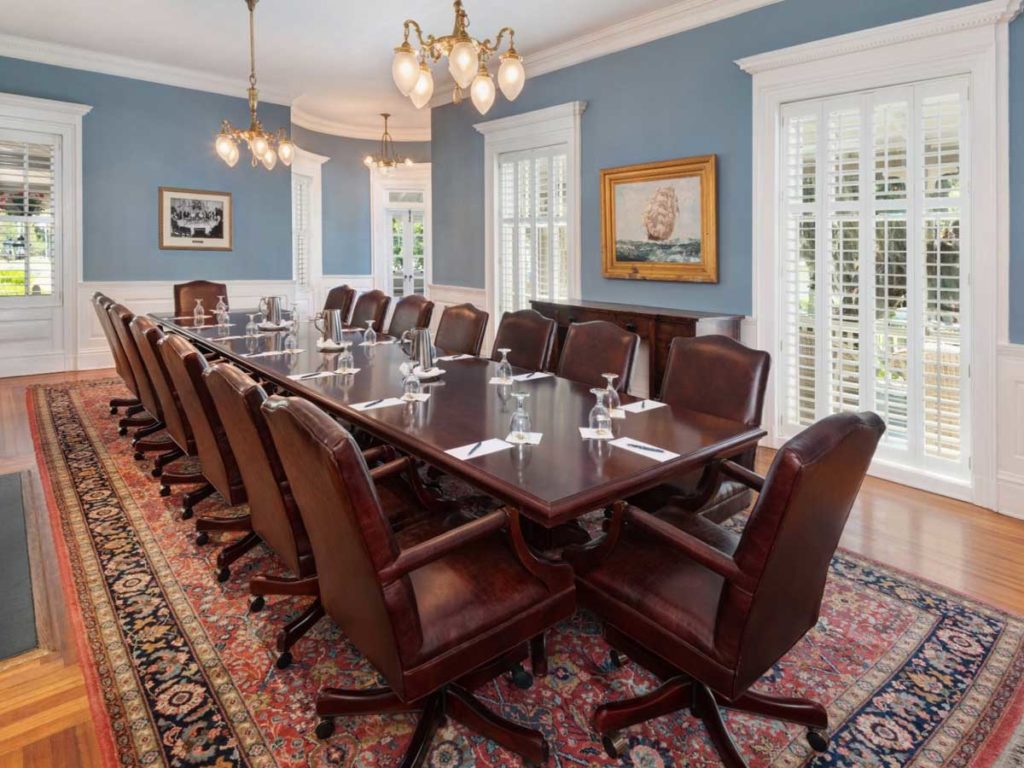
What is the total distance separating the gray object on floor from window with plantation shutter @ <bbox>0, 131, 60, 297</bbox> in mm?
3934

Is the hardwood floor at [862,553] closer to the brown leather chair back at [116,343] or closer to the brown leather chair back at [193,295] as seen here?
the brown leather chair back at [116,343]

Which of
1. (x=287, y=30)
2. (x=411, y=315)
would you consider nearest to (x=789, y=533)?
(x=411, y=315)

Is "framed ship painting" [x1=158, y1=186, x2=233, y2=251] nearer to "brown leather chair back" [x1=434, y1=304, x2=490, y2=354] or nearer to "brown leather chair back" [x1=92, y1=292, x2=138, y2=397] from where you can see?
"brown leather chair back" [x1=92, y1=292, x2=138, y2=397]

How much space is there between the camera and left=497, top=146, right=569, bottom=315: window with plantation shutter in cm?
585

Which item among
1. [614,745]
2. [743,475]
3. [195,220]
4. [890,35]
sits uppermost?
[890,35]

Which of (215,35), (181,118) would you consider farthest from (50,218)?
(215,35)

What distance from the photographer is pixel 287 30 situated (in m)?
5.41

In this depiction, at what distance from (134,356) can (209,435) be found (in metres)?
1.68

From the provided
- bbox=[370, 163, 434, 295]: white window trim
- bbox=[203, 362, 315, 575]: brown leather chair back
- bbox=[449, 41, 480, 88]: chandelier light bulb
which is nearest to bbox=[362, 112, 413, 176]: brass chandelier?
bbox=[370, 163, 434, 295]: white window trim

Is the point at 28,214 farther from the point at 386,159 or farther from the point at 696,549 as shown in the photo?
the point at 696,549

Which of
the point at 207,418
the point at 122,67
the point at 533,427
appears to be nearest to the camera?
the point at 533,427

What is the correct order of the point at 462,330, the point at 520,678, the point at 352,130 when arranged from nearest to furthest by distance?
the point at 520,678, the point at 462,330, the point at 352,130

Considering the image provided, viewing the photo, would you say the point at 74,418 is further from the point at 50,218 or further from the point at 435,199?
the point at 435,199

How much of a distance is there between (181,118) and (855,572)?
7495 mm
